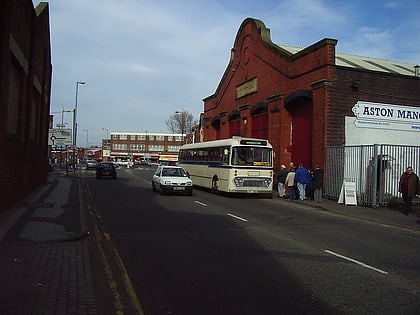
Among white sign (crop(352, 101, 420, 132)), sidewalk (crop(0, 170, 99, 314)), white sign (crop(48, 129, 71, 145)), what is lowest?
sidewalk (crop(0, 170, 99, 314))

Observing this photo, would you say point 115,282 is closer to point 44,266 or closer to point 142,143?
point 44,266

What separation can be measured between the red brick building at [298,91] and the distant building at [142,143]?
3903 inches

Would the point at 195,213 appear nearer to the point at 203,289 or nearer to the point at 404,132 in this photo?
the point at 203,289

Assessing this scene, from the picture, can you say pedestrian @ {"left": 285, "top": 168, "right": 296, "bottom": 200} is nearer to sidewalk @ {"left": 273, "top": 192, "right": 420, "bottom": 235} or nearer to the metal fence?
sidewalk @ {"left": 273, "top": 192, "right": 420, "bottom": 235}

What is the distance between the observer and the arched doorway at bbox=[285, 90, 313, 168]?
24344 millimetres

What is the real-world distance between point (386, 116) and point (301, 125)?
4.70m

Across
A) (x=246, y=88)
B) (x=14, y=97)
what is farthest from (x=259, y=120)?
(x=14, y=97)

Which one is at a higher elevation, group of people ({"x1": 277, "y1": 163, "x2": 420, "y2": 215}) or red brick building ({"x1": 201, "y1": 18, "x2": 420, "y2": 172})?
red brick building ({"x1": 201, "y1": 18, "x2": 420, "y2": 172})

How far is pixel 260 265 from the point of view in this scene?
7445 millimetres

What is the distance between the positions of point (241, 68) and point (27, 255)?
29.0m

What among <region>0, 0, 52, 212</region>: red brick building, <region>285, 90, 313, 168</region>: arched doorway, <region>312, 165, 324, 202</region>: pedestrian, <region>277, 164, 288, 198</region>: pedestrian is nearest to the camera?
<region>0, 0, 52, 212</region>: red brick building

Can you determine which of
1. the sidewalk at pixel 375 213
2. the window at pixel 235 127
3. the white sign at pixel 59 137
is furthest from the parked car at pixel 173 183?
the white sign at pixel 59 137

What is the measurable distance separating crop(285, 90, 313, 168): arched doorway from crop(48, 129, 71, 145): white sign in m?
22.7

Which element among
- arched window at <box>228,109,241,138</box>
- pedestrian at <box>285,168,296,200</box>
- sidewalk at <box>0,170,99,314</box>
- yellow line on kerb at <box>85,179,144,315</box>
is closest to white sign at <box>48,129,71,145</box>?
arched window at <box>228,109,241,138</box>
